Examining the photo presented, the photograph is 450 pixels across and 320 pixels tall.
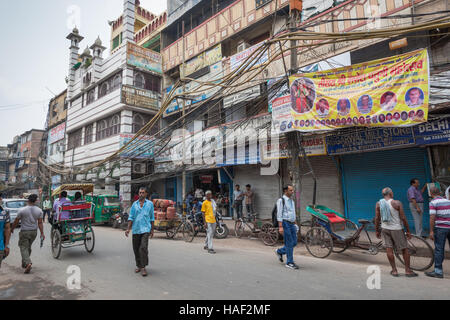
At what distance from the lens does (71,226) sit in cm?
755

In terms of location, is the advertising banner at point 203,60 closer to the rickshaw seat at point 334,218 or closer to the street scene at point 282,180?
the street scene at point 282,180

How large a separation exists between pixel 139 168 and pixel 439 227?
742 inches

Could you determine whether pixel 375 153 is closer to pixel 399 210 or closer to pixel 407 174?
pixel 407 174

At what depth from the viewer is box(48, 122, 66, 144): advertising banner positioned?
27959 mm

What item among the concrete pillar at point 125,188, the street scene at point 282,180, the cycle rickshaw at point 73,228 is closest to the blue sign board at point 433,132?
the street scene at point 282,180

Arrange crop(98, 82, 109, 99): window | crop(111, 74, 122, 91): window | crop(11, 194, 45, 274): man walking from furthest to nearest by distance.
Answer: crop(98, 82, 109, 99): window → crop(111, 74, 122, 91): window → crop(11, 194, 45, 274): man walking

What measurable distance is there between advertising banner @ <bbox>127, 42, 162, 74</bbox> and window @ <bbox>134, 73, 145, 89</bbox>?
678 millimetres

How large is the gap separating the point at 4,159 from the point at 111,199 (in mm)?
49862

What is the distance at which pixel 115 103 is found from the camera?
20250 millimetres

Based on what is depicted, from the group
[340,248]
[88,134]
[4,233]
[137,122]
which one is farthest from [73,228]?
[88,134]

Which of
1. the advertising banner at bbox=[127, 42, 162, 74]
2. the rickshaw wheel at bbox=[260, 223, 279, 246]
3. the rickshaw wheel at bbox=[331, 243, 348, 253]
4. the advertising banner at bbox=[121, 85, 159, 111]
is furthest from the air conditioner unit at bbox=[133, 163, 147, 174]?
the rickshaw wheel at bbox=[331, 243, 348, 253]

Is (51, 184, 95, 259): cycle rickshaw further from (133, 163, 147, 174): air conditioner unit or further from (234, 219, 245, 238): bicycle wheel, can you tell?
(133, 163, 147, 174): air conditioner unit

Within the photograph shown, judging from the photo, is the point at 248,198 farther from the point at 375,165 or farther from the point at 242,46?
the point at 242,46

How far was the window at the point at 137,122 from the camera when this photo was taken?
20.4m
